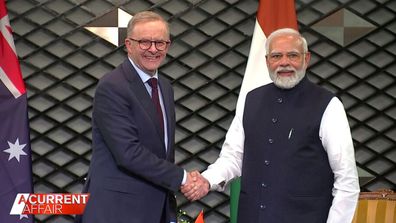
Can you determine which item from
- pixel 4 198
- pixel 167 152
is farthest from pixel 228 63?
pixel 167 152

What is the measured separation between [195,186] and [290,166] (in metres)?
0.31

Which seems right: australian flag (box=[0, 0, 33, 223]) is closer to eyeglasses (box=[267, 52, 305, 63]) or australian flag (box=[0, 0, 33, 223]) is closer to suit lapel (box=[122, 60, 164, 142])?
suit lapel (box=[122, 60, 164, 142])

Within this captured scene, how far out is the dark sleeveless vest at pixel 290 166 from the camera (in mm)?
1607

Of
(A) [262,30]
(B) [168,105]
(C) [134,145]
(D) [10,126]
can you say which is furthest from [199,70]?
(C) [134,145]

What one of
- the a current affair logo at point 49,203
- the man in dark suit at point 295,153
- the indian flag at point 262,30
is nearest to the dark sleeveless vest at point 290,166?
the man in dark suit at point 295,153

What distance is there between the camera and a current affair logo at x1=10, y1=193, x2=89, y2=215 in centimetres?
159

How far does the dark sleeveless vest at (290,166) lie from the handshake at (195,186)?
0.16 metres

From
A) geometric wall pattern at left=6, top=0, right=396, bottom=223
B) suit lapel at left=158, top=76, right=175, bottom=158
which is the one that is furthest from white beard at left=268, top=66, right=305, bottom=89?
geometric wall pattern at left=6, top=0, right=396, bottom=223

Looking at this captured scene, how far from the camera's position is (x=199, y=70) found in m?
3.03

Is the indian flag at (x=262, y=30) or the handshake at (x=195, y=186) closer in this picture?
the handshake at (x=195, y=186)

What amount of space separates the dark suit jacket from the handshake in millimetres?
99

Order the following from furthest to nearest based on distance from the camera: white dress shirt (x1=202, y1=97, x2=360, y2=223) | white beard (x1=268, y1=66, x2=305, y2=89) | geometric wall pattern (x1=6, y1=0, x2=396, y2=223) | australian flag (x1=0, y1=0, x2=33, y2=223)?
geometric wall pattern (x1=6, y1=0, x2=396, y2=223), australian flag (x1=0, y1=0, x2=33, y2=223), white beard (x1=268, y1=66, x2=305, y2=89), white dress shirt (x1=202, y1=97, x2=360, y2=223)

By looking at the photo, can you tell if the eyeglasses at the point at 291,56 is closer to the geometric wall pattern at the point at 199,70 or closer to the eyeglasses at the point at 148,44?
the eyeglasses at the point at 148,44

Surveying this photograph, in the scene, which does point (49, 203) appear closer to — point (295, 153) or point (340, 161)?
point (295, 153)
